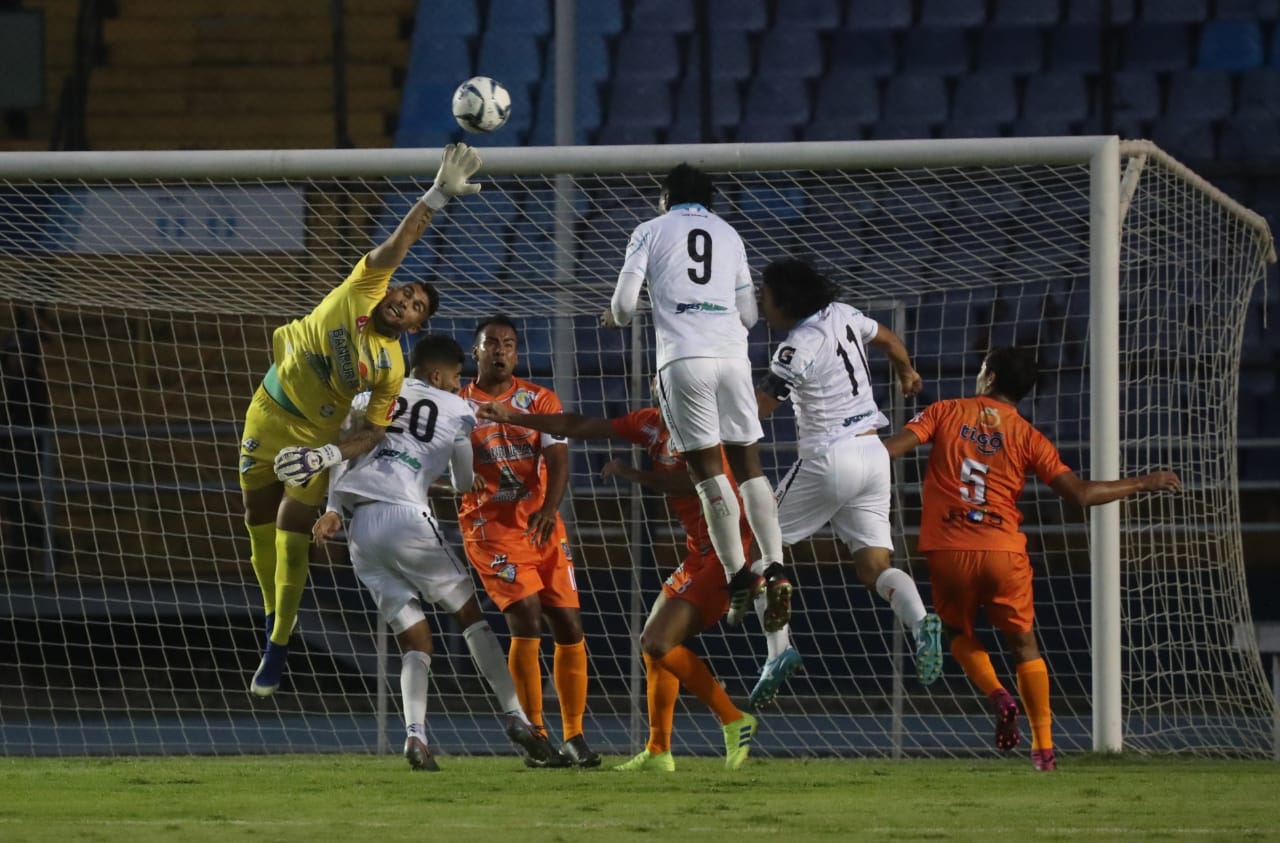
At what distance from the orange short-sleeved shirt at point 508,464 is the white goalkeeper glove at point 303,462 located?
0.79 m

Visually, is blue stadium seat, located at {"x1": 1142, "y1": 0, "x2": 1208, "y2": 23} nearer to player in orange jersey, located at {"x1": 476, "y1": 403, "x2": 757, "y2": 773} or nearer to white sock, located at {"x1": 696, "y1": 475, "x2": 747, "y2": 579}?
player in orange jersey, located at {"x1": 476, "y1": 403, "x2": 757, "y2": 773}

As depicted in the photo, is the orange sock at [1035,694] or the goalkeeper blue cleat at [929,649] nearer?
the goalkeeper blue cleat at [929,649]

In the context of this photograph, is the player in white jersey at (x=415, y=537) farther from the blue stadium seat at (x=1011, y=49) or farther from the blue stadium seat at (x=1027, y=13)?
the blue stadium seat at (x=1027, y=13)

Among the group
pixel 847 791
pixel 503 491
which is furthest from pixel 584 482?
pixel 847 791

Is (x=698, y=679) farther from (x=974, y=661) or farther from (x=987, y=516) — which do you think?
(x=987, y=516)

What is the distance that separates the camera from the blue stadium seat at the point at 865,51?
14359mm

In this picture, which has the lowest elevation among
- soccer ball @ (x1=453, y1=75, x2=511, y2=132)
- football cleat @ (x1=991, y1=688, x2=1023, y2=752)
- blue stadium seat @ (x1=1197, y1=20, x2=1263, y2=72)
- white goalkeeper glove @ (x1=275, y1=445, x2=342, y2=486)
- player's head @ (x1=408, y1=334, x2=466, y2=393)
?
football cleat @ (x1=991, y1=688, x2=1023, y2=752)

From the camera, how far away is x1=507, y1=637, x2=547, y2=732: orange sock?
26.3 ft

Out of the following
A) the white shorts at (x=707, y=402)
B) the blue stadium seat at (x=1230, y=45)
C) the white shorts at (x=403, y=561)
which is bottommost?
the white shorts at (x=403, y=561)

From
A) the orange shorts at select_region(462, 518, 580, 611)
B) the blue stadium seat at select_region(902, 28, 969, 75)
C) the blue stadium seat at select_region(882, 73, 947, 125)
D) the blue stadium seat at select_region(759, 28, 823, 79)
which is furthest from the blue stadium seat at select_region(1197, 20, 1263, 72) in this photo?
the orange shorts at select_region(462, 518, 580, 611)

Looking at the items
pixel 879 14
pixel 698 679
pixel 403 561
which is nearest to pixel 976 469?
pixel 698 679

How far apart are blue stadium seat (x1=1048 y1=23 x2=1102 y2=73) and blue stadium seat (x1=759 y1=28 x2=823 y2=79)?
172cm

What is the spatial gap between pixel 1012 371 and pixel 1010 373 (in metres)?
0.01

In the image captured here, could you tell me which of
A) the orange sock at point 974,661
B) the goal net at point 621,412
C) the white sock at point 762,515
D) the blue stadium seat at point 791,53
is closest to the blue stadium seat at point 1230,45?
the goal net at point 621,412
